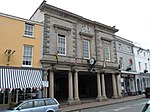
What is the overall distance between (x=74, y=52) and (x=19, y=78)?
8.22 metres

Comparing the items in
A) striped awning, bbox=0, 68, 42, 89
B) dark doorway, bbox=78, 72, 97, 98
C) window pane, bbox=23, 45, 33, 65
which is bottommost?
dark doorway, bbox=78, 72, 97, 98

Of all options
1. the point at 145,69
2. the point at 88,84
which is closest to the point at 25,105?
the point at 88,84

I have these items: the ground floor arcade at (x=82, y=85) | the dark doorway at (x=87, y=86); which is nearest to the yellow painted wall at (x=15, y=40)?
the ground floor arcade at (x=82, y=85)

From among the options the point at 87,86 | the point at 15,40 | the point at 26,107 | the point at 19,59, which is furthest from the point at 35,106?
the point at 87,86

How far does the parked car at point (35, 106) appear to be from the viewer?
10511 millimetres

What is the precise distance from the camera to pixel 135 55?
3362 cm

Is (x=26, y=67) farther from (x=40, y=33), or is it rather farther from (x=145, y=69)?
(x=145, y=69)

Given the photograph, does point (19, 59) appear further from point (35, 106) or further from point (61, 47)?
point (35, 106)

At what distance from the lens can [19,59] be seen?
16.5 metres

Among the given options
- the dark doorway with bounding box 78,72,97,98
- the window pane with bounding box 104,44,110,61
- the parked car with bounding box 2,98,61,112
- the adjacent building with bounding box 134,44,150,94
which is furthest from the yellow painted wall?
the adjacent building with bounding box 134,44,150,94

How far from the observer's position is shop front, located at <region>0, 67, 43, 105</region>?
14680 millimetres

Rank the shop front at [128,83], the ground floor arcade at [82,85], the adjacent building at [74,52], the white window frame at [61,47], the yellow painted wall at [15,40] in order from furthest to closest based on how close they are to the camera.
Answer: the shop front at [128,83], the white window frame at [61,47], the ground floor arcade at [82,85], the adjacent building at [74,52], the yellow painted wall at [15,40]

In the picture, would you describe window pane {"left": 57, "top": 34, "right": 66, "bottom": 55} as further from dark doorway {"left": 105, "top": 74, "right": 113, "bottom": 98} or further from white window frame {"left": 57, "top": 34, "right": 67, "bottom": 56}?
dark doorway {"left": 105, "top": 74, "right": 113, "bottom": 98}

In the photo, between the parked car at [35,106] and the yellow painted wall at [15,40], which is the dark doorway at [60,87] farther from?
the parked car at [35,106]
